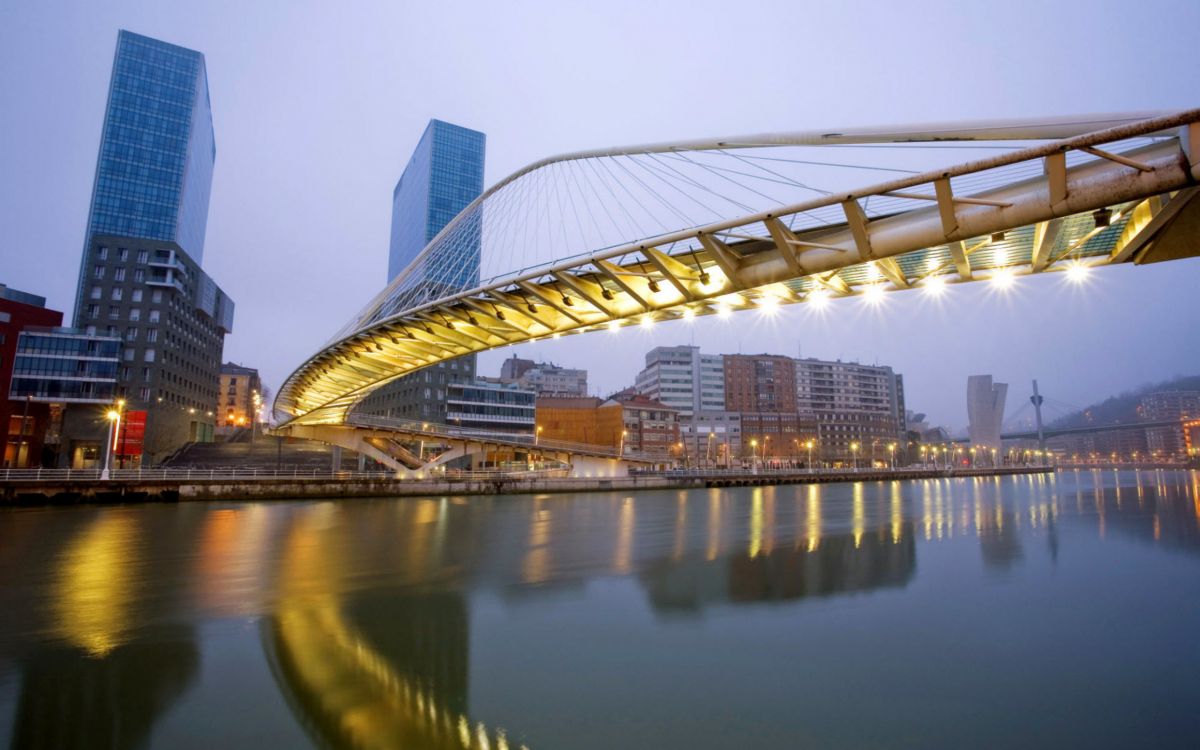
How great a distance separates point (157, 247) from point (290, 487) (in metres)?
49.3

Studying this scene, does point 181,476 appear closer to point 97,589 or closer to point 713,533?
point 97,589

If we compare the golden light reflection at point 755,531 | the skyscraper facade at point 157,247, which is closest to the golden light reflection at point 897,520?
the golden light reflection at point 755,531

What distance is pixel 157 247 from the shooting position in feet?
238

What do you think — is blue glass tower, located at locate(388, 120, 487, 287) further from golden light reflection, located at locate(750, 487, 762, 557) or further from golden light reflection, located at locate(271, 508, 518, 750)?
golden light reflection, located at locate(271, 508, 518, 750)

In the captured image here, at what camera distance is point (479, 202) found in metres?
37.7

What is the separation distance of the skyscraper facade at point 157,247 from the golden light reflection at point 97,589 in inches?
2221

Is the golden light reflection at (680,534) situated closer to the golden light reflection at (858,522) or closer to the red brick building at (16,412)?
the golden light reflection at (858,522)

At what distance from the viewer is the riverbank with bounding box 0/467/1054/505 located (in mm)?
35062

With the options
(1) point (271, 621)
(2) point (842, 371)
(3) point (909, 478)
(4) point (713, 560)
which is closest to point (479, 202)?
(4) point (713, 560)

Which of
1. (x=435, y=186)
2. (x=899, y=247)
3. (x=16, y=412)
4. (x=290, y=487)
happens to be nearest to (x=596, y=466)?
(x=290, y=487)

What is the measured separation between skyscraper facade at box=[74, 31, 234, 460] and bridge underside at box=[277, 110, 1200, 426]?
212ft

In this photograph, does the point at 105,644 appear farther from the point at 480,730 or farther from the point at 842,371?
the point at 842,371

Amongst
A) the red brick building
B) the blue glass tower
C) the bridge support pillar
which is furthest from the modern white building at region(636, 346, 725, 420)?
the red brick building

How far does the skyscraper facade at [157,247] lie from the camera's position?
69312 mm
